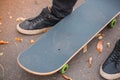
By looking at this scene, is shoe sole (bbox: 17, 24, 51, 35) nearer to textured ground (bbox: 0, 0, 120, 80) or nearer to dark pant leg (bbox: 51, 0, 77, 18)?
textured ground (bbox: 0, 0, 120, 80)

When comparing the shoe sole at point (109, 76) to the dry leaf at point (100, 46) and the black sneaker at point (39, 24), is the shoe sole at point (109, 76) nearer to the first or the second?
the dry leaf at point (100, 46)

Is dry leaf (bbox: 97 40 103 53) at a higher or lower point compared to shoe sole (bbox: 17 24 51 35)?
higher

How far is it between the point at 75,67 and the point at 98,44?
272 mm

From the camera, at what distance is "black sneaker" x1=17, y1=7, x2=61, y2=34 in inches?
69.7

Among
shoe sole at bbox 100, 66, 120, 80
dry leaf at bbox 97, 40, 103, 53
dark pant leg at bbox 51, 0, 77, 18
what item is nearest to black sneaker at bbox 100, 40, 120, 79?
shoe sole at bbox 100, 66, 120, 80

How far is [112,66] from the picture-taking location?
1497 mm

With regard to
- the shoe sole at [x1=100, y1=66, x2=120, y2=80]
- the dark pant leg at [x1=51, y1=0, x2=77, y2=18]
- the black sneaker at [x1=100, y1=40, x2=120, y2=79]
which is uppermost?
the dark pant leg at [x1=51, y1=0, x2=77, y2=18]

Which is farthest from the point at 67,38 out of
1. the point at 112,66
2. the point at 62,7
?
the point at 112,66

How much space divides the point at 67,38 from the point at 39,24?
0.28 metres

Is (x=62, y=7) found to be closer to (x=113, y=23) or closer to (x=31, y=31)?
(x=31, y=31)

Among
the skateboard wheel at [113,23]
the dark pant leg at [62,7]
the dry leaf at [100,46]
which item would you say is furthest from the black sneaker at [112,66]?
the dark pant leg at [62,7]

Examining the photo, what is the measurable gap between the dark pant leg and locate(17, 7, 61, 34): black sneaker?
0.15 ft

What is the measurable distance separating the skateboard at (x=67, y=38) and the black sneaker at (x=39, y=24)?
88 millimetres

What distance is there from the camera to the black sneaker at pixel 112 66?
148cm
